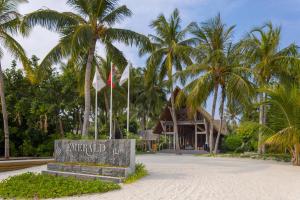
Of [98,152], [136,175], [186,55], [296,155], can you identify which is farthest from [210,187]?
[186,55]

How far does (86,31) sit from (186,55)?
1224cm

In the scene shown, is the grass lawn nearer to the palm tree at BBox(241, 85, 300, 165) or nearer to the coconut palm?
the palm tree at BBox(241, 85, 300, 165)

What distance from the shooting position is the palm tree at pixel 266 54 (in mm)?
20703

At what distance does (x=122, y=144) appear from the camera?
10891mm

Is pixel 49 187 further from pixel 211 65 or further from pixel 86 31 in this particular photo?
pixel 211 65

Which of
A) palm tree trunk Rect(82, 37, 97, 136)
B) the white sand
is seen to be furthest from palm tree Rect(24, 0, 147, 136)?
the white sand

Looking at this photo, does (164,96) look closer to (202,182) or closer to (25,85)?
(25,85)

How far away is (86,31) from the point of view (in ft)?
52.0

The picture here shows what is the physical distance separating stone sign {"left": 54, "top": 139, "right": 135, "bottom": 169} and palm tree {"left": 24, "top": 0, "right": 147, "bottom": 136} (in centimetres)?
403

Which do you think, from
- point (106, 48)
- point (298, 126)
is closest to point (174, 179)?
point (298, 126)

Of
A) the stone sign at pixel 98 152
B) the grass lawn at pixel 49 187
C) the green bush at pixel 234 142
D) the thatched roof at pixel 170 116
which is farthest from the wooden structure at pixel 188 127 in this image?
the grass lawn at pixel 49 187

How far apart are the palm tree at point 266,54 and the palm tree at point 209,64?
2196 mm

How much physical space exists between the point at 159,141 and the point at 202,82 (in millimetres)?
14602

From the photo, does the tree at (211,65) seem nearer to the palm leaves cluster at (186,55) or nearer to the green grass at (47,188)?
the palm leaves cluster at (186,55)
